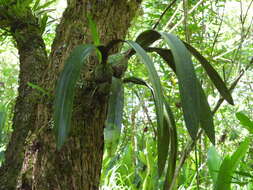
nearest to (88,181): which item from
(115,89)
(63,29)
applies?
(115,89)

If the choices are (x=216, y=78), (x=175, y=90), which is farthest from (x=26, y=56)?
(x=175, y=90)

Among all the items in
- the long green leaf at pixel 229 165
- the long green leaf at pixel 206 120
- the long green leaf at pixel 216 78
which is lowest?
the long green leaf at pixel 229 165

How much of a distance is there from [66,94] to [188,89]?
189 mm

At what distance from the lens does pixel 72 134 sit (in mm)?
659

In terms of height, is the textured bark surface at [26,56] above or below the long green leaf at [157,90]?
above

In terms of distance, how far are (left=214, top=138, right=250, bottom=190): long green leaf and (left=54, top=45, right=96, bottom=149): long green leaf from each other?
2.30ft

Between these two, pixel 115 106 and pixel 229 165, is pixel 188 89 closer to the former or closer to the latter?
pixel 115 106

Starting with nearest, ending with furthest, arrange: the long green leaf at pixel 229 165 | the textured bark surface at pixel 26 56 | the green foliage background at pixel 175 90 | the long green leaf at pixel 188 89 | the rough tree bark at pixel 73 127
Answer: the long green leaf at pixel 188 89 → the rough tree bark at pixel 73 127 → the textured bark surface at pixel 26 56 → the long green leaf at pixel 229 165 → the green foliage background at pixel 175 90

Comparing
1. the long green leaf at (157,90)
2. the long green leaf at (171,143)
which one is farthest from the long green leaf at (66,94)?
the long green leaf at (171,143)

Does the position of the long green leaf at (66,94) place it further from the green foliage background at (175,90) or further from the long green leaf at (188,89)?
the green foliage background at (175,90)

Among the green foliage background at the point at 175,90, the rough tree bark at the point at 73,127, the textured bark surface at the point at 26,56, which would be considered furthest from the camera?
the green foliage background at the point at 175,90

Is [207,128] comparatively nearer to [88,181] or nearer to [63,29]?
[88,181]

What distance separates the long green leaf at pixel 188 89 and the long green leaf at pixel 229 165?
630mm

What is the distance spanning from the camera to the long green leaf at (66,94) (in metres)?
0.53
